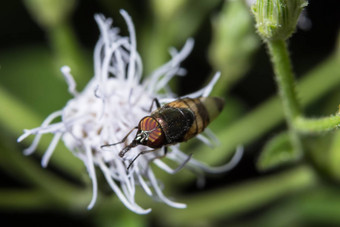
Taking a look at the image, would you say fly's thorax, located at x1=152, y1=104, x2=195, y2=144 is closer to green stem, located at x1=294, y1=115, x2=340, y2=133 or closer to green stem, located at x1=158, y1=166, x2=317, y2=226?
green stem, located at x1=294, y1=115, x2=340, y2=133

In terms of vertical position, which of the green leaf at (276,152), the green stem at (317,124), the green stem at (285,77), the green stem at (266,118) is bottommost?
the green stem at (317,124)

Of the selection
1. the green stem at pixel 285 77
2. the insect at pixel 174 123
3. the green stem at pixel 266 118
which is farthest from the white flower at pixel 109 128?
the green stem at pixel 266 118

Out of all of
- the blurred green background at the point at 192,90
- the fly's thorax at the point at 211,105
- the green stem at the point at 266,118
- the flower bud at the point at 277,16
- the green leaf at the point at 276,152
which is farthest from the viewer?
the green stem at the point at 266,118

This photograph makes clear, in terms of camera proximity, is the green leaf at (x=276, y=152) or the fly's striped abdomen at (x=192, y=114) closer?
the fly's striped abdomen at (x=192, y=114)

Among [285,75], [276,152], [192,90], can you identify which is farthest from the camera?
[192,90]

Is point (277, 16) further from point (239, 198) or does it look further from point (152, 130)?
point (239, 198)

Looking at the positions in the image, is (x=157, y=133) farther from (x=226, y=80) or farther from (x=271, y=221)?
(x=271, y=221)

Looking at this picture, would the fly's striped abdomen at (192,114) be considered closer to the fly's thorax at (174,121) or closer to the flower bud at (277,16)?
the fly's thorax at (174,121)

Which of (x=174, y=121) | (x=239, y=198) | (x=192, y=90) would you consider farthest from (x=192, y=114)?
(x=192, y=90)
